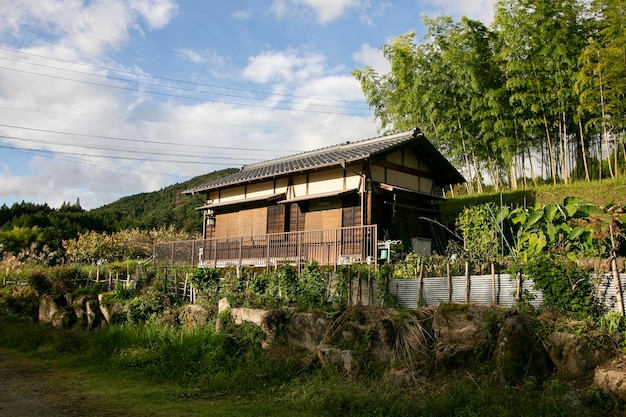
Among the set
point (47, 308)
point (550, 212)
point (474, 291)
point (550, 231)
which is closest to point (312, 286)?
point (474, 291)

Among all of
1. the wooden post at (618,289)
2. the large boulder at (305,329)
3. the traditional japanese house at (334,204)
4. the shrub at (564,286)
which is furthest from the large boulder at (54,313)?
the wooden post at (618,289)

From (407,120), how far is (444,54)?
3749 millimetres

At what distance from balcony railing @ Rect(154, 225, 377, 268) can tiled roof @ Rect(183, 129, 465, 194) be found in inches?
101

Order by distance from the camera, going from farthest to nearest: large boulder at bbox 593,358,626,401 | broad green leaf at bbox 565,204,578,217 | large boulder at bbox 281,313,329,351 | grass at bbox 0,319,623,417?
broad green leaf at bbox 565,204,578,217 → large boulder at bbox 281,313,329,351 → grass at bbox 0,319,623,417 → large boulder at bbox 593,358,626,401

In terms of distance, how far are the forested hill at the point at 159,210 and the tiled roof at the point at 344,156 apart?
17.7 metres

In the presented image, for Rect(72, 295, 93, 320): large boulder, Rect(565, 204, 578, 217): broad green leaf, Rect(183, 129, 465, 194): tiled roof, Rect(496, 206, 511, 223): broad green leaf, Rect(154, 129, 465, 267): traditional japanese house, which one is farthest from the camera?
Rect(72, 295, 93, 320): large boulder

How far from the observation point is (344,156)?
16438 mm

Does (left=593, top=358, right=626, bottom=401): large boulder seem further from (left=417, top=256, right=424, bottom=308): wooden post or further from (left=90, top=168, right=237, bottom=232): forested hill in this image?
(left=90, top=168, right=237, bottom=232): forested hill

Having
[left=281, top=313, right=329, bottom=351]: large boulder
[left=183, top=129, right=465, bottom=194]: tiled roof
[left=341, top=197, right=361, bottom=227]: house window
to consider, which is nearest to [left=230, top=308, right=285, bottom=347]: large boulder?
[left=281, top=313, right=329, bottom=351]: large boulder

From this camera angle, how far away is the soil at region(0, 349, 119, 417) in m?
8.69

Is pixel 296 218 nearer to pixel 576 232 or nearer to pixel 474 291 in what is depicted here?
pixel 474 291

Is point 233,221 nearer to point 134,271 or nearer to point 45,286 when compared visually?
point 134,271

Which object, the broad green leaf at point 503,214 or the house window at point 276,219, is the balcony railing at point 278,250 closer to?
the house window at point 276,219

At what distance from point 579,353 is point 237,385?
6.22m
